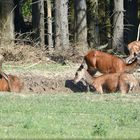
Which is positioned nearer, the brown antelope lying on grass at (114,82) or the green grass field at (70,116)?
the green grass field at (70,116)

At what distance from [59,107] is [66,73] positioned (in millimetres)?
8198

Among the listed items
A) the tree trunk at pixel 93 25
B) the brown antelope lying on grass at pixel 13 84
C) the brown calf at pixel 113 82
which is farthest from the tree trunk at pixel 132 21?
the brown antelope lying on grass at pixel 13 84

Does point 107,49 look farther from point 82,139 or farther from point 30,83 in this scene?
point 82,139

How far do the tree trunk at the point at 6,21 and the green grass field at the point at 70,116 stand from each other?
31.1ft

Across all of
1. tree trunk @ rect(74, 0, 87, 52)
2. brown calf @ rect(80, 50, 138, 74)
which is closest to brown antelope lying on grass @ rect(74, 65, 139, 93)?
brown calf @ rect(80, 50, 138, 74)

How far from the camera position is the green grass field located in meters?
12.3

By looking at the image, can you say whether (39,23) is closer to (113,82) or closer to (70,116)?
(113,82)

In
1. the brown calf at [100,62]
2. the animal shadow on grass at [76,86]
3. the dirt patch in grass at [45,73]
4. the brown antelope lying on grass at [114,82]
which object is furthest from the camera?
the brown calf at [100,62]

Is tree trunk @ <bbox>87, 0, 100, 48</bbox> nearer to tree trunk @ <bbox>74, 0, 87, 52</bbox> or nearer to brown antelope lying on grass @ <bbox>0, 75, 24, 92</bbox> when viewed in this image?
tree trunk @ <bbox>74, 0, 87, 52</bbox>

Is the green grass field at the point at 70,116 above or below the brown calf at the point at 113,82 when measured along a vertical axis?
above

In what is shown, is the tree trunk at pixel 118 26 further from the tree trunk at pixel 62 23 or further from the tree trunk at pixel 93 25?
the tree trunk at pixel 62 23

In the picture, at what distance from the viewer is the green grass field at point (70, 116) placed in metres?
12.3

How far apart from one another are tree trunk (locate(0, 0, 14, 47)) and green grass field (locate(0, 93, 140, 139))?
9.47 meters

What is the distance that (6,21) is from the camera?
28000 millimetres
